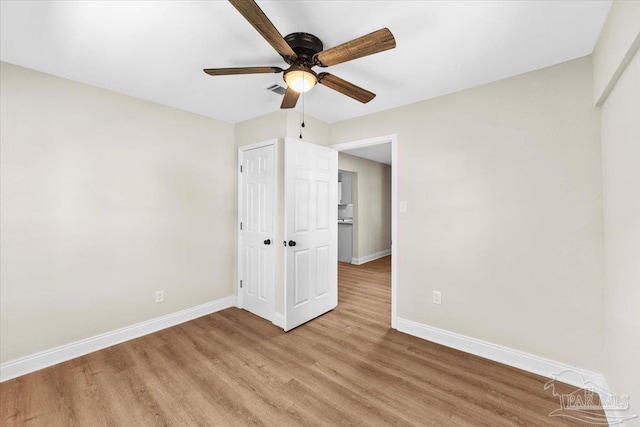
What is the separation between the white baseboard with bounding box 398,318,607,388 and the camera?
1.96 m

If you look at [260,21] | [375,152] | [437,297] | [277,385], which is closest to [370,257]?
[375,152]

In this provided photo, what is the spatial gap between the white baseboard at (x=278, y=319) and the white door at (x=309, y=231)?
116mm

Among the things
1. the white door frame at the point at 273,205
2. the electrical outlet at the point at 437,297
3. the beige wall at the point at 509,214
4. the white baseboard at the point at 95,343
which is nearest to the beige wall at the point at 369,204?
the white door frame at the point at 273,205

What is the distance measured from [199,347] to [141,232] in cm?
136

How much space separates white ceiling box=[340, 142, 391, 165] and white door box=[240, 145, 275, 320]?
7.34 ft

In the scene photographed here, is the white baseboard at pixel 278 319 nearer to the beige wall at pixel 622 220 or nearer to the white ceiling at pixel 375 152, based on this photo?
the beige wall at pixel 622 220

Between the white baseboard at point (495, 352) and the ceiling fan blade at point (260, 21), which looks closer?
the ceiling fan blade at point (260, 21)

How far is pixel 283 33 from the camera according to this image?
167 cm

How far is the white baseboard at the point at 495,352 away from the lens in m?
1.96

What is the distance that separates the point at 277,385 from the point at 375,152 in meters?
4.69

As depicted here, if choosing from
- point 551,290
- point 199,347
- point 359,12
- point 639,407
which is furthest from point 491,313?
point 199,347

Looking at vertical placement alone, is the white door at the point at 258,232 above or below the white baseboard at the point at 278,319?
above

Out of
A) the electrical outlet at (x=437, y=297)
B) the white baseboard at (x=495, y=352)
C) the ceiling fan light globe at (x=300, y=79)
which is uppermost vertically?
the ceiling fan light globe at (x=300, y=79)

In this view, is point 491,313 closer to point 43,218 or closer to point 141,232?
point 141,232
